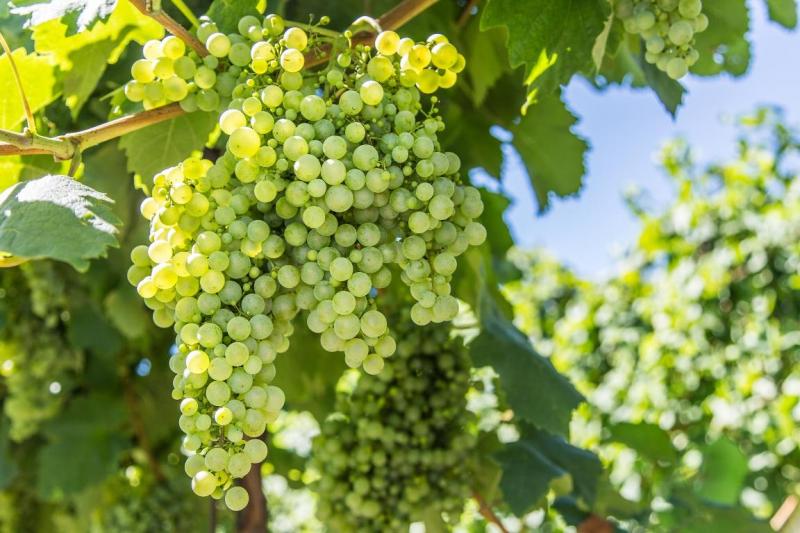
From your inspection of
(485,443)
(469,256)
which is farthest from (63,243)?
(485,443)

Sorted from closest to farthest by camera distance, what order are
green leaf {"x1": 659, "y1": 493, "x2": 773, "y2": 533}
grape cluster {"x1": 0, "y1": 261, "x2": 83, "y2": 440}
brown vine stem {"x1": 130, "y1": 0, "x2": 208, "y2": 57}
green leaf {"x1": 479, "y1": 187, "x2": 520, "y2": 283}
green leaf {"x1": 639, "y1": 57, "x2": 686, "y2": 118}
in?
brown vine stem {"x1": 130, "y1": 0, "x2": 208, "y2": 57} < green leaf {"x1": 639, "y1": 57, "x2": 686, "y2": 118} < green leaf {"x1": 479, "y1": 187, "x2": 520, "y2": 283} < green leaf {"x1": 659, "y1": 493, "x2": 773, "y2": 533} < grape cluster {"x1": 0, "y1": 261, "x2": 83, "y2": 440}

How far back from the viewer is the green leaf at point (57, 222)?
0.70 m

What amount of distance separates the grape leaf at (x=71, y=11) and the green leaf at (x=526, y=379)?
78 cm

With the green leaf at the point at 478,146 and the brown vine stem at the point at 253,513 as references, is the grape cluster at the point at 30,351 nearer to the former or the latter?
the brown vine stem at the point at 253,513

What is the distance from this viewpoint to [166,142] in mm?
1104

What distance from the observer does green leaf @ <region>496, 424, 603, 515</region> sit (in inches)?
58.4

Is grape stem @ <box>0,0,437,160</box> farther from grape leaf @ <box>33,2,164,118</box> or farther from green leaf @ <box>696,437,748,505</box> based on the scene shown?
green leaf @ <box>696,437,748,505</box>

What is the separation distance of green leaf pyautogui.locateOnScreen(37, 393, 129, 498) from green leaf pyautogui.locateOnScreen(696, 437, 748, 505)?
5.24 feet

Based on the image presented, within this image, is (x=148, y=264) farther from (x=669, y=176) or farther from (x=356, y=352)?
(x=669, y=176)

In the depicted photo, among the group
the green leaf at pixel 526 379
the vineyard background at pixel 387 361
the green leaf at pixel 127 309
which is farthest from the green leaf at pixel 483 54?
the green leaf at pixel 127 309

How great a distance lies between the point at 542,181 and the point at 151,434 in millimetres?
1393

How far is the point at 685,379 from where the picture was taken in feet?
11.7

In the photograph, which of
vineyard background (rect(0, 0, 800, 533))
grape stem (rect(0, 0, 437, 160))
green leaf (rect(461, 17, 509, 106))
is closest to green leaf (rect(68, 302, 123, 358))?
vineyard background (rect(0, 0, 800, 533))

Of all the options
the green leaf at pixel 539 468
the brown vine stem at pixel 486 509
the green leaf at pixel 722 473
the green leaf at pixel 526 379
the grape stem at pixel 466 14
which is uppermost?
the grape stem at pixel 466 14
